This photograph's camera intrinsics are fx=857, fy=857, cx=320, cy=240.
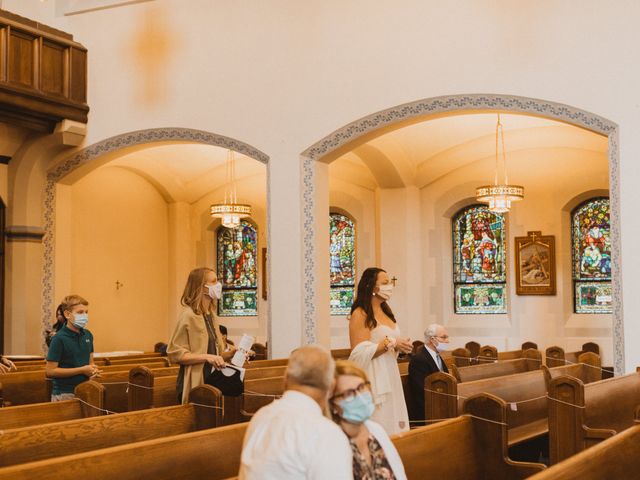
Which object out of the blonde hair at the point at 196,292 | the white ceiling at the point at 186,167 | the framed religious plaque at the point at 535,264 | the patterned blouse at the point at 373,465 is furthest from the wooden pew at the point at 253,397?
the white ceiling at the point at 186,167

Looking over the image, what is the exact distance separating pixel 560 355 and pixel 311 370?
8612 millimetres

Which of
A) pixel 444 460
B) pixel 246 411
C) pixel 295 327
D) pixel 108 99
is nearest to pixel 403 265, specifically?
pixel 295 327

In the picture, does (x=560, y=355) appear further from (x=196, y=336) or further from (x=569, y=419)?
(x=196, y=336)

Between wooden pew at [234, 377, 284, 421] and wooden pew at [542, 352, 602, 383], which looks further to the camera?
wooden pew at [542, 352, 602, 383]

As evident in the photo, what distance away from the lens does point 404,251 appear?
43.3ft

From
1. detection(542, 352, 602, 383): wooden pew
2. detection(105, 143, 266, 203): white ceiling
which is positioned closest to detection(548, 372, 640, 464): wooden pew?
detection(542, 352, 602, 383): wooden pew

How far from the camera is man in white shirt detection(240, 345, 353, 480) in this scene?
271cm

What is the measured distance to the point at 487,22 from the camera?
340 inches

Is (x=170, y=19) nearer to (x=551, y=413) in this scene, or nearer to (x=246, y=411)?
(x=246, y=411)

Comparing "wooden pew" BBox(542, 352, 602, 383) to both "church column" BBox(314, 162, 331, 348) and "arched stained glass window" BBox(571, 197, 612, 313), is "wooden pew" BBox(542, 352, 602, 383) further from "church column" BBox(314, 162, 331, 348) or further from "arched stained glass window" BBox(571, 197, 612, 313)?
"arched stained glass window" BBox(571, 197, 612, 313)

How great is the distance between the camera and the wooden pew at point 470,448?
14.0 ft

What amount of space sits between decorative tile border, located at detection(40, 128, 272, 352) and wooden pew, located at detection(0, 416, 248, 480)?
5.55 m

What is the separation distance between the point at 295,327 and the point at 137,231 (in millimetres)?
5351

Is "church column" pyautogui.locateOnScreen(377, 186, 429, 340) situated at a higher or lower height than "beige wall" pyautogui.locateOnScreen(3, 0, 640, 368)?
lower
